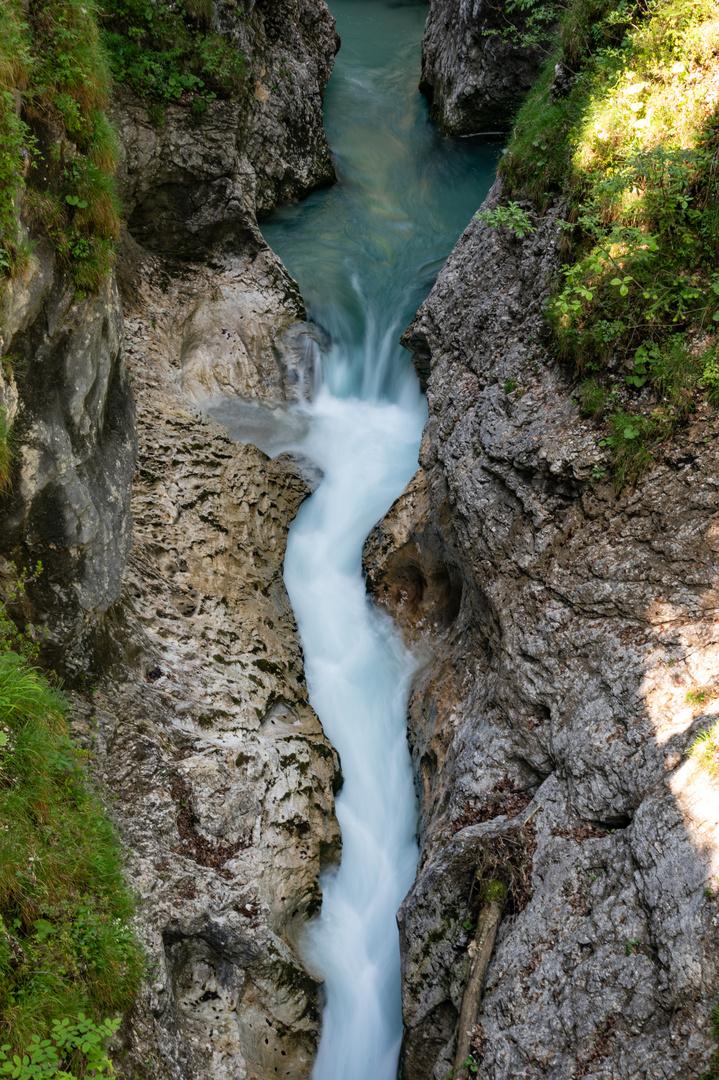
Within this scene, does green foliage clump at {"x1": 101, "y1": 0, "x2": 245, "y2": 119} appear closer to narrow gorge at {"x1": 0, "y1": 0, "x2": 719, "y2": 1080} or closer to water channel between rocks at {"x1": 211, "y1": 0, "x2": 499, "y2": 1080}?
narrow gorge at {"x1": 0, "y1": 0, "x2": 719, "y2": 1080}

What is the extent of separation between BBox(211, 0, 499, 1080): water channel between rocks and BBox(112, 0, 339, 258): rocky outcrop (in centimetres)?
96

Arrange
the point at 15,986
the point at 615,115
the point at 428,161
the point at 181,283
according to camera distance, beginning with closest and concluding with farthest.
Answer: the point at 15,986 → the point at 615,115 → the point at 181,283 → the point at 428,161

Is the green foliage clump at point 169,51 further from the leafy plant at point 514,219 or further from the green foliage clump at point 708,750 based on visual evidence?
the green foliage clump at point 708,750

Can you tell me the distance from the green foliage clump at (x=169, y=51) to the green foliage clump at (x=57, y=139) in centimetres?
508

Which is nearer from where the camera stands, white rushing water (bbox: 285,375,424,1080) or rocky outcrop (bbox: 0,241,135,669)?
rocky outcrop (bbox: 0,241,135,669)

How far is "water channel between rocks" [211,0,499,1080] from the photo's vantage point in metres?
6.46

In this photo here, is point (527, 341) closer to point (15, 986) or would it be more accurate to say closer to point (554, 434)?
point (554, 434)

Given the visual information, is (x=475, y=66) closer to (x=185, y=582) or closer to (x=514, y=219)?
(x=514, y=219)

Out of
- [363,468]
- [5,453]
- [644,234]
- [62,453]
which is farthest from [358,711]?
[644,234]

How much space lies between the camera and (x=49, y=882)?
3.90m

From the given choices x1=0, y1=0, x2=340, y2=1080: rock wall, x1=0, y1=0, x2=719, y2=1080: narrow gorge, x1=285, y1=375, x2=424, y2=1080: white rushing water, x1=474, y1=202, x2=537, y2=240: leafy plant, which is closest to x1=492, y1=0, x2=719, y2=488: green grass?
x1=0, y1=0, x2=719, y2=1080: narrow gorge

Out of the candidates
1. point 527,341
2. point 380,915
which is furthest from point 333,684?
point 527,341

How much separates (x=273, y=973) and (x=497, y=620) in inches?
142

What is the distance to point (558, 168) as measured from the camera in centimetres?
708
